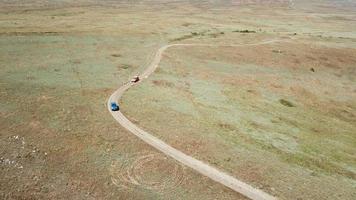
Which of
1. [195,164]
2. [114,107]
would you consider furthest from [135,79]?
[195,164]

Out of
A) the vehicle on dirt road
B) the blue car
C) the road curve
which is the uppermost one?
the blue car

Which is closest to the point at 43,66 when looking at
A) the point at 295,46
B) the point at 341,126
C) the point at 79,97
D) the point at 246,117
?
the point at 79,97

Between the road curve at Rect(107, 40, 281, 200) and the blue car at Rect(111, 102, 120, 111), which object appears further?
the blue car at Rect(111, 102, 120, 111)

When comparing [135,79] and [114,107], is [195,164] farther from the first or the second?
[135,79]

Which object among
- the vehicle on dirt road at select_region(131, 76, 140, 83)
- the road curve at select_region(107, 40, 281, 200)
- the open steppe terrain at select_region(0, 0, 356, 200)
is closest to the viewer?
the road curve at select_region(107, 40, 281, 200)

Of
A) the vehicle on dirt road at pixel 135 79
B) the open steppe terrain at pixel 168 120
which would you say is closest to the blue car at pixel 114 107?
the open steppe terrain at pixel 168 120

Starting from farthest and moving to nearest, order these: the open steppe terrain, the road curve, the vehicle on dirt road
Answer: the vehicle on dirt road
the open steppe terrain
the road curve

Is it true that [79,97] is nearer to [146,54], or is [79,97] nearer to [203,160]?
[203,160]

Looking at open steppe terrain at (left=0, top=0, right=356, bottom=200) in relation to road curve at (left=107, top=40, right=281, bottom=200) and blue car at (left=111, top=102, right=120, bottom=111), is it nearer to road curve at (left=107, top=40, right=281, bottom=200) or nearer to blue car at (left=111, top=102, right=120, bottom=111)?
road curve at (left=107, top=40, right=281, bottom=200)

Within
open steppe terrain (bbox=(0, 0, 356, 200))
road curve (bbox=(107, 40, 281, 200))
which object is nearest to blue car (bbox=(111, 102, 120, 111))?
road curve (bbox=(107, 40, 281, 200))

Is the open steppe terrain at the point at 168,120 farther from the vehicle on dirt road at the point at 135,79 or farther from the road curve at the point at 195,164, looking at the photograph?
the vehicle on dirt road at the point at 135,79
